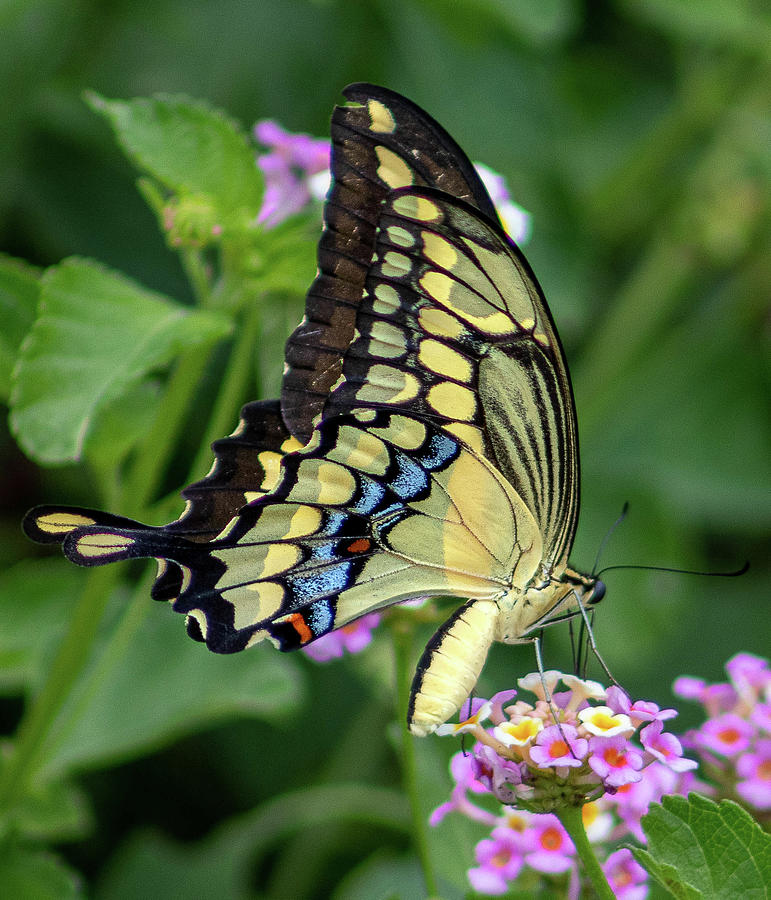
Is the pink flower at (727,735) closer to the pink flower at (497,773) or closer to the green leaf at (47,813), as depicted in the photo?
the pink flower at (497,773)

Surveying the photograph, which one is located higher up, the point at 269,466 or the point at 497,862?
the point at 269,466

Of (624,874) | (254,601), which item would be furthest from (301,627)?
(624,874)

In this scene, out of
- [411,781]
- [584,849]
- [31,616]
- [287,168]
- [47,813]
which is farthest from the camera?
[31,616]

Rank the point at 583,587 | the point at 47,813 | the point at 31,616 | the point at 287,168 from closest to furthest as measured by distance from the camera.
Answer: the point at 583,587, the point at 47,813, the point at 287,168, the point at 31,616

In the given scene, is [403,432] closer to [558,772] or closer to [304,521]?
[304,521]

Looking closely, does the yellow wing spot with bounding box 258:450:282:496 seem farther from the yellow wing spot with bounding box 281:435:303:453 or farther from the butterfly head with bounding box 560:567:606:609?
the butterfly head with bounding box 560:567:606:609

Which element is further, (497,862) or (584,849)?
(497,862)

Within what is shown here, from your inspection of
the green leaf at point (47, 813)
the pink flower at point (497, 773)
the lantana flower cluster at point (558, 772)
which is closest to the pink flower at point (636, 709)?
the lantana flower cluster at point (558, 772)
